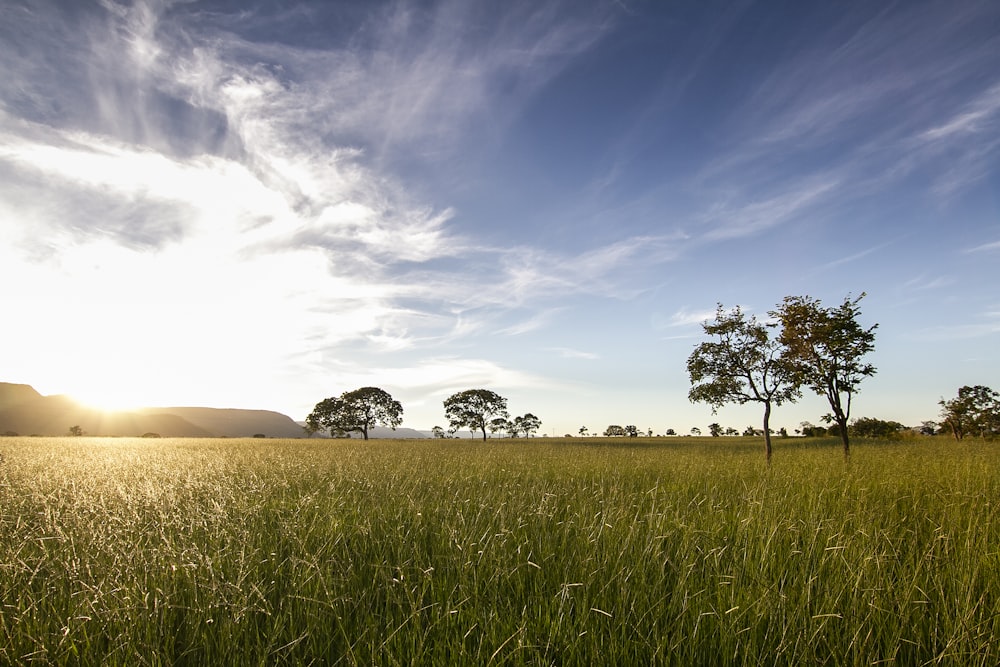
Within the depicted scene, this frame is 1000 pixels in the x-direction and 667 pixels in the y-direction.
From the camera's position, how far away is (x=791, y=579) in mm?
3521

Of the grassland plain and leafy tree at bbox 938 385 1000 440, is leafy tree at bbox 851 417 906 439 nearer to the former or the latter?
leafy tree at bbox 938 385 1000 440

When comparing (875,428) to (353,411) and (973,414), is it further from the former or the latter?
(353,411)

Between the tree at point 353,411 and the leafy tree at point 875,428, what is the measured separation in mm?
59014

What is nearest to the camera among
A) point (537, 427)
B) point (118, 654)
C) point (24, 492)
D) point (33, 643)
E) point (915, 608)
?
point (118, 654)

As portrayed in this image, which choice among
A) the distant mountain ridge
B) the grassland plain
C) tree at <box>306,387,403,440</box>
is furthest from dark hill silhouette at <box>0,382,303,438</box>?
the grassland plain

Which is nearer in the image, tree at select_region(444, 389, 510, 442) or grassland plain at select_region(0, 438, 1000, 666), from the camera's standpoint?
grassland plain at select_region(0, 438, 1000, 666)

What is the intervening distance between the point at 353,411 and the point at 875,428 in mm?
65732

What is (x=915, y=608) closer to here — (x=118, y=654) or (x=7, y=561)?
(x=118, y=654)

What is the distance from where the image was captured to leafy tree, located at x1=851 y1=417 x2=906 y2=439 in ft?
123

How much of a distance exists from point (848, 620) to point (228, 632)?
3688 mm

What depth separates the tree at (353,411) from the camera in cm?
7275

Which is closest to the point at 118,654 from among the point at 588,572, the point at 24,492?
the point at 588,572

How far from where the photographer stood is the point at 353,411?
72.8m

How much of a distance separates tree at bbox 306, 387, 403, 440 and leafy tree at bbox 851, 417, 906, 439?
59014 mm
